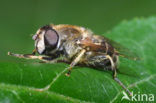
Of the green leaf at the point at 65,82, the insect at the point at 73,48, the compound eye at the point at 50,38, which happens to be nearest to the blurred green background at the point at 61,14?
the insect at the point at 73,48

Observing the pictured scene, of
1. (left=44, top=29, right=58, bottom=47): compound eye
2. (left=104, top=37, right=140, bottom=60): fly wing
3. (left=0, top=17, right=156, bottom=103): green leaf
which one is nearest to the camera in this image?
(left=0, top=17, right=156, bottom=103): green leaf

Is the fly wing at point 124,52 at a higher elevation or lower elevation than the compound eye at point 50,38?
lower

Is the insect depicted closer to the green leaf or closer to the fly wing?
the fly wing

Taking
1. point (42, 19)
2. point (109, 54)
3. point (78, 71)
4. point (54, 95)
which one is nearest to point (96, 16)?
point (42, 19)

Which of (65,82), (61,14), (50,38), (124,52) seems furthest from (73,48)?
(61,14)

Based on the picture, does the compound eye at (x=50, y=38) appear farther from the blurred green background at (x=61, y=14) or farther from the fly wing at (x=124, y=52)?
the blurred green background at (x=61, y=14)

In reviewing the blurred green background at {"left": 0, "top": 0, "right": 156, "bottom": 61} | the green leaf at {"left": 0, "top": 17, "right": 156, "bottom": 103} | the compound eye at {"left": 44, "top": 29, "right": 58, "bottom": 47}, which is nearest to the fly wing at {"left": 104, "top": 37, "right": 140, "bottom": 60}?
the green leaf at {"left": 0, "top": 17, "right": 156, "bottom": 103}

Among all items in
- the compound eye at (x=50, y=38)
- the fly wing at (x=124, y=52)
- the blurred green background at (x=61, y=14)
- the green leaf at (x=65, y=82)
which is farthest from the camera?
the blurred green background at (x=61, y=14)
